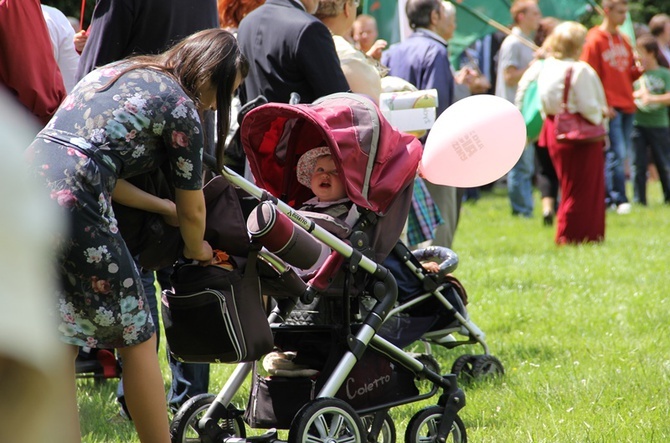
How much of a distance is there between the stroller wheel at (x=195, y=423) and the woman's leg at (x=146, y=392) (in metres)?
0.52

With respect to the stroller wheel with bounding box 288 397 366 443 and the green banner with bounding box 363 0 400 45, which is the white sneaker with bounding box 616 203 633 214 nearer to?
the green banner with bounding box 363 0 400 45

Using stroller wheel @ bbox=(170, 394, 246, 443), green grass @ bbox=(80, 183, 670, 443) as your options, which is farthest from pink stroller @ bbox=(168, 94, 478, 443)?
green grass @ bbox=(80, 183, 670, 443)

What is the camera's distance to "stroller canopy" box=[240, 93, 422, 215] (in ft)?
13.6

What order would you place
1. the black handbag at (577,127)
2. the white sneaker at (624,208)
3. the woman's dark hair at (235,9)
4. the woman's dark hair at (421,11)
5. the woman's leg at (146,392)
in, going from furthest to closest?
1. the white sneaker at (624,208)
2. the black handbag at (577,127)
3. the woman's dark hair at (421,11)
4. the woman's dark hair at (235,9)
5. the woman's leg at (146,392)

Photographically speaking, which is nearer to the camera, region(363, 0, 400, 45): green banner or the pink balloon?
the pink balloon

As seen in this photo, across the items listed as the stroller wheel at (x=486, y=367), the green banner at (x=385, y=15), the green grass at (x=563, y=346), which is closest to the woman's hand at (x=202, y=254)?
the green grass at (x=563, y=346)

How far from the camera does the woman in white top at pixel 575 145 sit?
9.71 meters

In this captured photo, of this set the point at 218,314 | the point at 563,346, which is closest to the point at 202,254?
the point at 218,314

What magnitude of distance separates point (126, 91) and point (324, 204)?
1135mm

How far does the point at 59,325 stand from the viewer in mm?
3297

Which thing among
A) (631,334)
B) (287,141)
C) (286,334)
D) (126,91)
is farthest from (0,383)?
(631,334)

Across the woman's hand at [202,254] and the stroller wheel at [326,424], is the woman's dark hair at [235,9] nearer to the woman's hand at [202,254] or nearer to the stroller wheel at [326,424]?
the woman's hand at [202,254]

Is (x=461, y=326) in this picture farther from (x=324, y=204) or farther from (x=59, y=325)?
(x=59, y=325)

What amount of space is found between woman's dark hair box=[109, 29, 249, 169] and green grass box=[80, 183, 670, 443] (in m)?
1.63
